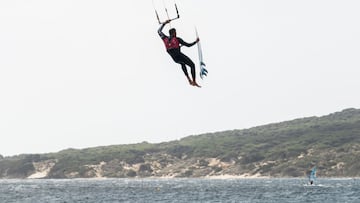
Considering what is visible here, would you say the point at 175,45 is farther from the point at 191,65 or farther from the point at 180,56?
the point at 191,65

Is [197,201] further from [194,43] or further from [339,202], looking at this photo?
[194,43]

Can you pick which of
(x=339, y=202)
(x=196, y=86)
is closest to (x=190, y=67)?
(x=196, y=86)

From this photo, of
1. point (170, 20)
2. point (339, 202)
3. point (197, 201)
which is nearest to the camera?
point (170, 20)

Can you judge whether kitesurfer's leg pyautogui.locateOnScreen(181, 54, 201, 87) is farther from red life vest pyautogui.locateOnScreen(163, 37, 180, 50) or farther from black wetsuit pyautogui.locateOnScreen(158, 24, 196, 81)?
red life vest pyautogui.locateOnScreen(163, 37, 180, 50)

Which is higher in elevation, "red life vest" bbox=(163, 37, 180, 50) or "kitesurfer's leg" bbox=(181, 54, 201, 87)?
"red life vest" bbox=(163, 37, 180, 50)

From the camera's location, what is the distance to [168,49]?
24.0 metres

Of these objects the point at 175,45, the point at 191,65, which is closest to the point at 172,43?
the point at 175,45

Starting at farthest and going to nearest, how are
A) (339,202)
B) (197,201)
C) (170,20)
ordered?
(197,201), (339,202), (170,20)

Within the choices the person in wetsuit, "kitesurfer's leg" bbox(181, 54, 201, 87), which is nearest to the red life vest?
the person in wetsuit

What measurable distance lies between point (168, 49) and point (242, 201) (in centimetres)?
10167

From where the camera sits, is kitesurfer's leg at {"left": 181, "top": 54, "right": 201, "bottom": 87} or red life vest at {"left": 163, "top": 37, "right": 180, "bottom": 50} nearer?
red life vest at {"left": 163, "top": 37, "right": 180, "bottom": 50}

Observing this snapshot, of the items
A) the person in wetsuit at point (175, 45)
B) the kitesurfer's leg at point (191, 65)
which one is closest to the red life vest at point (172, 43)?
the person in wetsuit at point (175, 45)

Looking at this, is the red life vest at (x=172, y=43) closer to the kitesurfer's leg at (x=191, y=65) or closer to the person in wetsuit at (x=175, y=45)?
the person in wetsuit at (x=175, y=45)

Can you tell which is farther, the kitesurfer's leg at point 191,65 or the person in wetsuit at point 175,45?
the kitesurfer's leg at point 191,65
